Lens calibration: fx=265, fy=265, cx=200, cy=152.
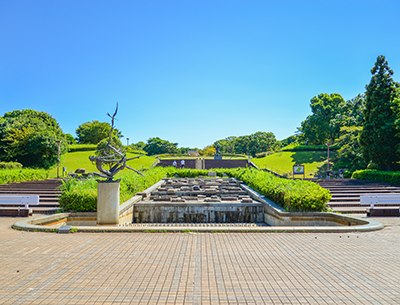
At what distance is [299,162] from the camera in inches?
1574

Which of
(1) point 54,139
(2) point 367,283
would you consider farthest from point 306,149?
(2) point 367,283

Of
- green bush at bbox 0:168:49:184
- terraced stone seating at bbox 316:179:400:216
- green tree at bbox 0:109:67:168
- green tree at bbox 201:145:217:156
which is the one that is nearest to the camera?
terraced stone seating at bbox 316:179:400:216

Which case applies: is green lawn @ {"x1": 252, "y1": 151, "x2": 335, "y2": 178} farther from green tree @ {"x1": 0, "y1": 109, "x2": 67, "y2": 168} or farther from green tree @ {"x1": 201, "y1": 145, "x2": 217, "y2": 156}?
green tree @ {"x1": 201, "y1": 145, "x2": 217, "y2": 156}

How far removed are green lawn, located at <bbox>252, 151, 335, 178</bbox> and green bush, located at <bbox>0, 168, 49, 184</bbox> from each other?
1090 inches

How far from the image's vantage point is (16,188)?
16297 mm

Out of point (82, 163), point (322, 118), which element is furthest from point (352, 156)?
point (82, 163)

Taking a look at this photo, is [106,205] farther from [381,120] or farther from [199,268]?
[381,120]

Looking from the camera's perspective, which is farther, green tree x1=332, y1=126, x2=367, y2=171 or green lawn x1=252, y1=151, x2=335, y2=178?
green lawn x1=252, y1=151, x2=335, y2=178

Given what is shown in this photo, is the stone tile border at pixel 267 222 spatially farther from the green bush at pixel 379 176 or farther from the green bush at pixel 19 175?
the green bush at pixel 379 176

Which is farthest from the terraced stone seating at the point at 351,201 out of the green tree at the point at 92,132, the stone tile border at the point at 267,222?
the green tree at the point at 92,132

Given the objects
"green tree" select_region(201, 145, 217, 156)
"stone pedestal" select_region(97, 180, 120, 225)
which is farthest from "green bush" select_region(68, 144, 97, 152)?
"stone pedestal" select_region(97, 180, 120, 225)

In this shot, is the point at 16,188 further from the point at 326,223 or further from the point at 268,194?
the point at 326,223

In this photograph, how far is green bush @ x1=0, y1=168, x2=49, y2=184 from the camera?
18.5m

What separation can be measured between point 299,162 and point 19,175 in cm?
3490
